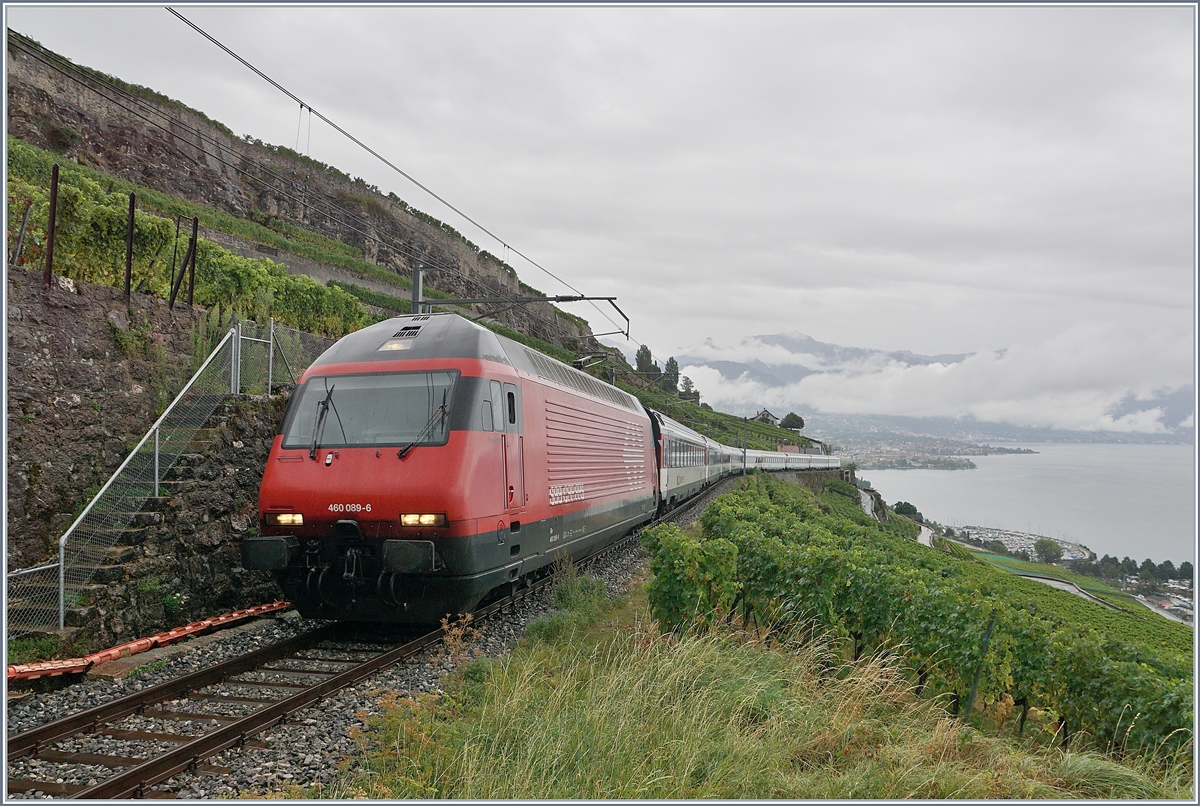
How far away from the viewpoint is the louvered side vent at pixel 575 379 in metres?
11.0

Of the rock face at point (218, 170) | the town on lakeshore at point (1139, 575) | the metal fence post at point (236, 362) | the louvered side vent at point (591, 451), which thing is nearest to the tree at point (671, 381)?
the rock face at point (218, 170)

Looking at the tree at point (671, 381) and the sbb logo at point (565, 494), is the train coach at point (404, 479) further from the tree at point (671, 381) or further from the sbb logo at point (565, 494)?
the tree at point (671, 381)

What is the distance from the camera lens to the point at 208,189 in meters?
38.3

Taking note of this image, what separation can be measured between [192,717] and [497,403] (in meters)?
4.37

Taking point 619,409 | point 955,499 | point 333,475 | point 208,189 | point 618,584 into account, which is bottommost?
point 955,499

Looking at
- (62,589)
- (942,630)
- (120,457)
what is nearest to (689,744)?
(942,630)

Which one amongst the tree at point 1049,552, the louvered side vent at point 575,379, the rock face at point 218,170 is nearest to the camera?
the louvered side vent at point 575,379

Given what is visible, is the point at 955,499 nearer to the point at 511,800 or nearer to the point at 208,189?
the point at 208,189

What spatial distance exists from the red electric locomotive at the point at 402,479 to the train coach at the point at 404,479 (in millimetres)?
15

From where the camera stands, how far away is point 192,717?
579 cm

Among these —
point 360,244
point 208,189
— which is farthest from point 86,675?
point 360,244

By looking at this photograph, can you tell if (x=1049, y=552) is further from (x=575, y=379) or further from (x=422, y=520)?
→ (x=422, y=520)

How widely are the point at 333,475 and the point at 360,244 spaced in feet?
153

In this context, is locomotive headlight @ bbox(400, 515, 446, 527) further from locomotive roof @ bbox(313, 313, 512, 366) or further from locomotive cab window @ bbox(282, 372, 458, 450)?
locomotive roof @ bbox(313, 313, 512, 366)
